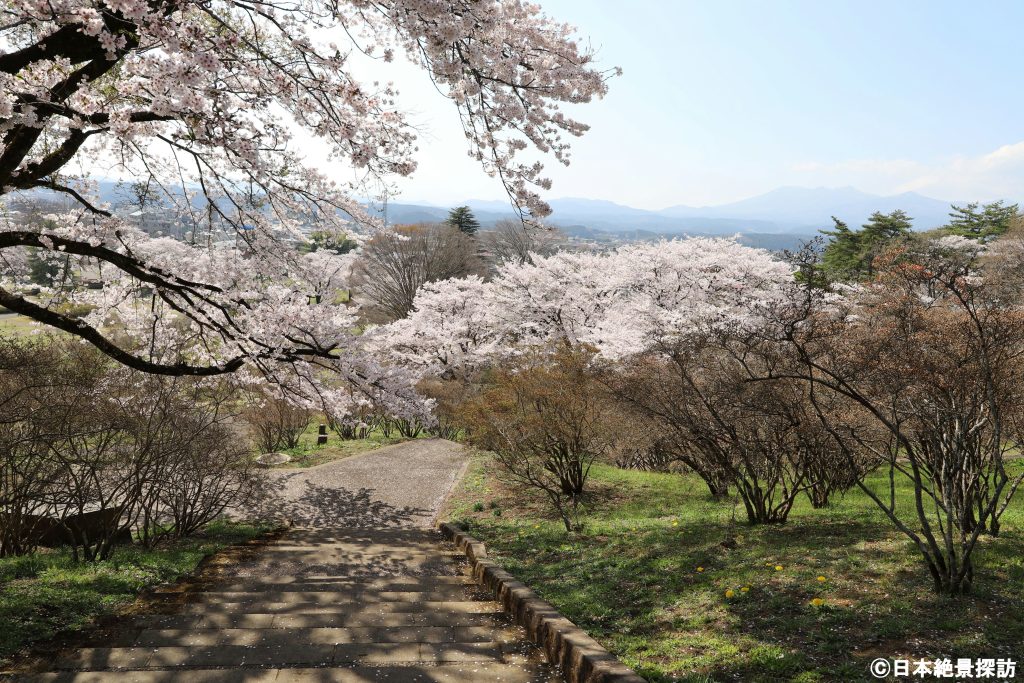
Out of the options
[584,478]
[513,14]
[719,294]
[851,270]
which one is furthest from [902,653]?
[851,270]

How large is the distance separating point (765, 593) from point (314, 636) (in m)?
3.49

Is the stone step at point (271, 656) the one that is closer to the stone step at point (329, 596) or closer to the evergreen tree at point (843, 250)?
the stone step at point (329, 596)

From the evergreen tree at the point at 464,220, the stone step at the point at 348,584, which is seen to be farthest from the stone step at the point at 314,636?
the evergreen tree at the point at 464,220

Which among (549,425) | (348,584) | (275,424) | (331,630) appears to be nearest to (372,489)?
(549,425)

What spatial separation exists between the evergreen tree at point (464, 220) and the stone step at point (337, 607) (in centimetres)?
4633

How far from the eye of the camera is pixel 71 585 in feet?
17.8

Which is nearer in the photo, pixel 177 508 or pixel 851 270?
pixel 177 508

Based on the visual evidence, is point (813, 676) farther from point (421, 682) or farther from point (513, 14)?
point (513, 14)

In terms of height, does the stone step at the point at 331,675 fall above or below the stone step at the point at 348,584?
above

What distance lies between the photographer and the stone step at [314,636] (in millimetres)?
4184

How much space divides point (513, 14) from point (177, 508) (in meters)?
7.45

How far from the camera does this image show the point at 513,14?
18.7 feet

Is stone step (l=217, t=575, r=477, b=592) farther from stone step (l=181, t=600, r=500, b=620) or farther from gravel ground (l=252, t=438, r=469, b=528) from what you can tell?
gravel ground (l=252, t=438, r=469, b=528)

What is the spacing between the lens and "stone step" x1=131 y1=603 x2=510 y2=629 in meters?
4.58
